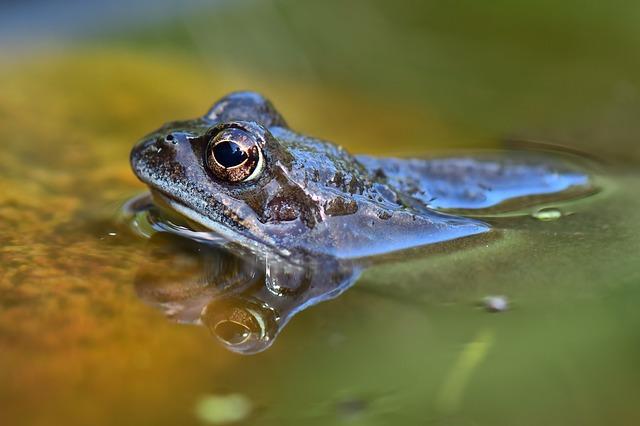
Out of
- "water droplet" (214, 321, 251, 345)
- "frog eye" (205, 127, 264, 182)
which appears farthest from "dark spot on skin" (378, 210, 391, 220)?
"water droplet" (214, 321, 251, 345)

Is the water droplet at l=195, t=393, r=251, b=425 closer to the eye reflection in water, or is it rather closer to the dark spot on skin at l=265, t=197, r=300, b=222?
the eye reflection in water

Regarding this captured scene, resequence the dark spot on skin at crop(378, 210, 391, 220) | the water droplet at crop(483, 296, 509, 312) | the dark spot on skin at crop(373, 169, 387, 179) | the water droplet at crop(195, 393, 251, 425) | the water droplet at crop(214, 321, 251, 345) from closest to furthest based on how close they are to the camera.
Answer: the water droplet at crop(195, 393, 251, 425), the water droplet at crop(214, 321, 251, 345), the water droplet at crop(483, 296, 509, 312), the dark spot on skin at crop(378, 210, 391, 220), the dark spot on skin at crop(373, 169, 387, 179)

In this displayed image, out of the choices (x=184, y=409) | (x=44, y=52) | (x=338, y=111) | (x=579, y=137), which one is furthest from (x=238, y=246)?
(x=44, y=52)

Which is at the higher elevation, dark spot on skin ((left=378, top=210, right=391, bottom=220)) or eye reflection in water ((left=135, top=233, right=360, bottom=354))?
dark spot on skin ((left=378, top=210, right=391, bottom=220))

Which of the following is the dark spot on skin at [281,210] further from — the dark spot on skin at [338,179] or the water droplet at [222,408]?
the water droplet at [222,408]

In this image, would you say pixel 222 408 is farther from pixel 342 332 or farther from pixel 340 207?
pixel 340 207
